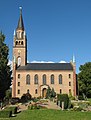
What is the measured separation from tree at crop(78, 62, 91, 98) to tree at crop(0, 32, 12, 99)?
34770 mm

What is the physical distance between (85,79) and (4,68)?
3741 cm

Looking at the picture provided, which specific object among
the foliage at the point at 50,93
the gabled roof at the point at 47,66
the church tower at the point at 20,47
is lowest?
the foliage at the point at 50,93

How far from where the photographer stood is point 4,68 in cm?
4628

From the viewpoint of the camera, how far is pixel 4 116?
1126 inches

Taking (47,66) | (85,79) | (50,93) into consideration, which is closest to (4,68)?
(50,93)

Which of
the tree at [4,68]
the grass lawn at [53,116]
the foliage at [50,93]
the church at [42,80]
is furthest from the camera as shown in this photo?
the church at [42,80]

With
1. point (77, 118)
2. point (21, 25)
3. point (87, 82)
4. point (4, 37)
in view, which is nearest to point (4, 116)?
point (77, 118)

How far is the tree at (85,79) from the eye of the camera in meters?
77.3

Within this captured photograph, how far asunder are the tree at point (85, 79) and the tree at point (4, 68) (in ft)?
114

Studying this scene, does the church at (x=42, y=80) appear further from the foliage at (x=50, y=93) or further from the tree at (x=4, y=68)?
the tree at (x=4, y=68)

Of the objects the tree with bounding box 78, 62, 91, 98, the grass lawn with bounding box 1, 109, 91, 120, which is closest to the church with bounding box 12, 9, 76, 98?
the tree with bounding box 78, 62, 91, 98

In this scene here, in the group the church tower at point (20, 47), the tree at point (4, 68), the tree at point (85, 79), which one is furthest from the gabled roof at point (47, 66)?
the tree at point (4, 68)

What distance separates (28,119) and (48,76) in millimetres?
58723

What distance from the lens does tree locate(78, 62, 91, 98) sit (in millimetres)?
77312
